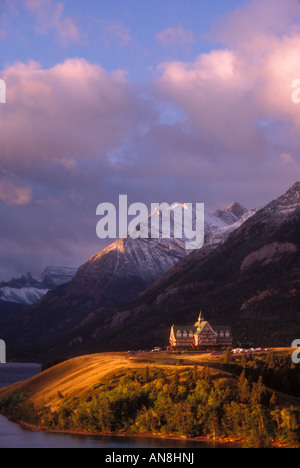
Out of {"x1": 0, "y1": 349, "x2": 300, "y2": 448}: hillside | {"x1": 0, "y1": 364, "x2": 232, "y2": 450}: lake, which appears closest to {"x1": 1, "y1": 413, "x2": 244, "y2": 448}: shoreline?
{"x1": 0, "y1": 349, "x2": 300, "y2": 448}: hillside

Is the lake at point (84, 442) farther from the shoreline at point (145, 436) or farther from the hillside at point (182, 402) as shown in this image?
the hillside at point (182, 402)

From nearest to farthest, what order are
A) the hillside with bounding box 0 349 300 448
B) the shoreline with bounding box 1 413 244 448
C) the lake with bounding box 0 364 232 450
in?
the lake with bounding box 0 364 232 450, the shoreline with bounding box 1 413 244 448, the hillside with bounding box 0 349 300 448

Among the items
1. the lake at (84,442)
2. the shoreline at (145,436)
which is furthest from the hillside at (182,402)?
the lake at (84,442)

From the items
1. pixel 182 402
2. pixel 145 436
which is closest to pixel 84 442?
pixel 145 436

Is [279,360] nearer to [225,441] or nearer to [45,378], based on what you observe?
[225,441]

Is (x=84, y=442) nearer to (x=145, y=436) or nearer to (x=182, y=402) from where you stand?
(x=145, y=436)

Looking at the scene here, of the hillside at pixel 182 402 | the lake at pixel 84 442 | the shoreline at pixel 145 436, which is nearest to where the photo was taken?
the lake at pixel 84 442

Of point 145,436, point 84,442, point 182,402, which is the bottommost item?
point 84,442

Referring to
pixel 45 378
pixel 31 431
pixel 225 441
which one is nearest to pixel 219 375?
pixel 225 441

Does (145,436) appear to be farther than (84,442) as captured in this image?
Yes

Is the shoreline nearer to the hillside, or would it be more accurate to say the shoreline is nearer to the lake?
the hillside

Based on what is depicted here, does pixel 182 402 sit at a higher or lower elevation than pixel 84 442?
higher

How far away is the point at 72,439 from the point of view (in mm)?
124625

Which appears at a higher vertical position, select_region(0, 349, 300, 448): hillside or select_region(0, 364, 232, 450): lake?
select_region(0, 349, 300, 448): hillside
